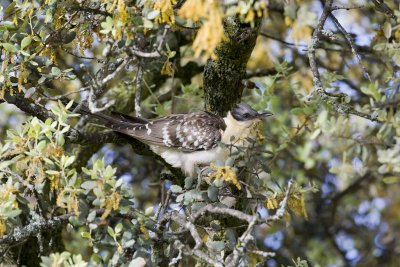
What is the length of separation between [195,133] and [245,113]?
398 millimetres

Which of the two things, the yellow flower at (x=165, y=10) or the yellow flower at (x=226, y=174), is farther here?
the yellow flower at (x=226, y=174)

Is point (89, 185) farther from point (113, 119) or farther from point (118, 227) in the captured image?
point (113, 119)

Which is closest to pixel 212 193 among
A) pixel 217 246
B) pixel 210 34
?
pixel 217 246

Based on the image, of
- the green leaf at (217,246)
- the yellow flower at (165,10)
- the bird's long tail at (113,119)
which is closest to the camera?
the yellow flower at (165,10)

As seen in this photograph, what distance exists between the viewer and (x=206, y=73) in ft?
15.2

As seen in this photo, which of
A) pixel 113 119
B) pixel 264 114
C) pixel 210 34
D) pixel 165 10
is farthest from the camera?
pixel 264 114

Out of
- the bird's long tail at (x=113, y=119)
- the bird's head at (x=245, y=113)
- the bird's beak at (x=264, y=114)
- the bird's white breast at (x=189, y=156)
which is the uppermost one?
the bird's long tail at (x=113, y=119)

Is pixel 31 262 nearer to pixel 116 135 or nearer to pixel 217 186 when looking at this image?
pixel 116 135

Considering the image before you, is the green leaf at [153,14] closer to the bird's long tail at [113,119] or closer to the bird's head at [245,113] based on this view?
the bird's long tail at [113,119]

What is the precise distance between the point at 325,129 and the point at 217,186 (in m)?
0.82

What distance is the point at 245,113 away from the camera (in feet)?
16.6

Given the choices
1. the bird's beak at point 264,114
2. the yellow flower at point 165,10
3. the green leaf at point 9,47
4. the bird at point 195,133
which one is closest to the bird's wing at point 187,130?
the bird at point 195,133

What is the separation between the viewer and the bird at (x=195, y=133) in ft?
16.5

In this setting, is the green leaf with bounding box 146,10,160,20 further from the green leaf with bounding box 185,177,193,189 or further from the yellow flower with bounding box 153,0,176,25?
the green leaf with bounding box 185,177,193,189
